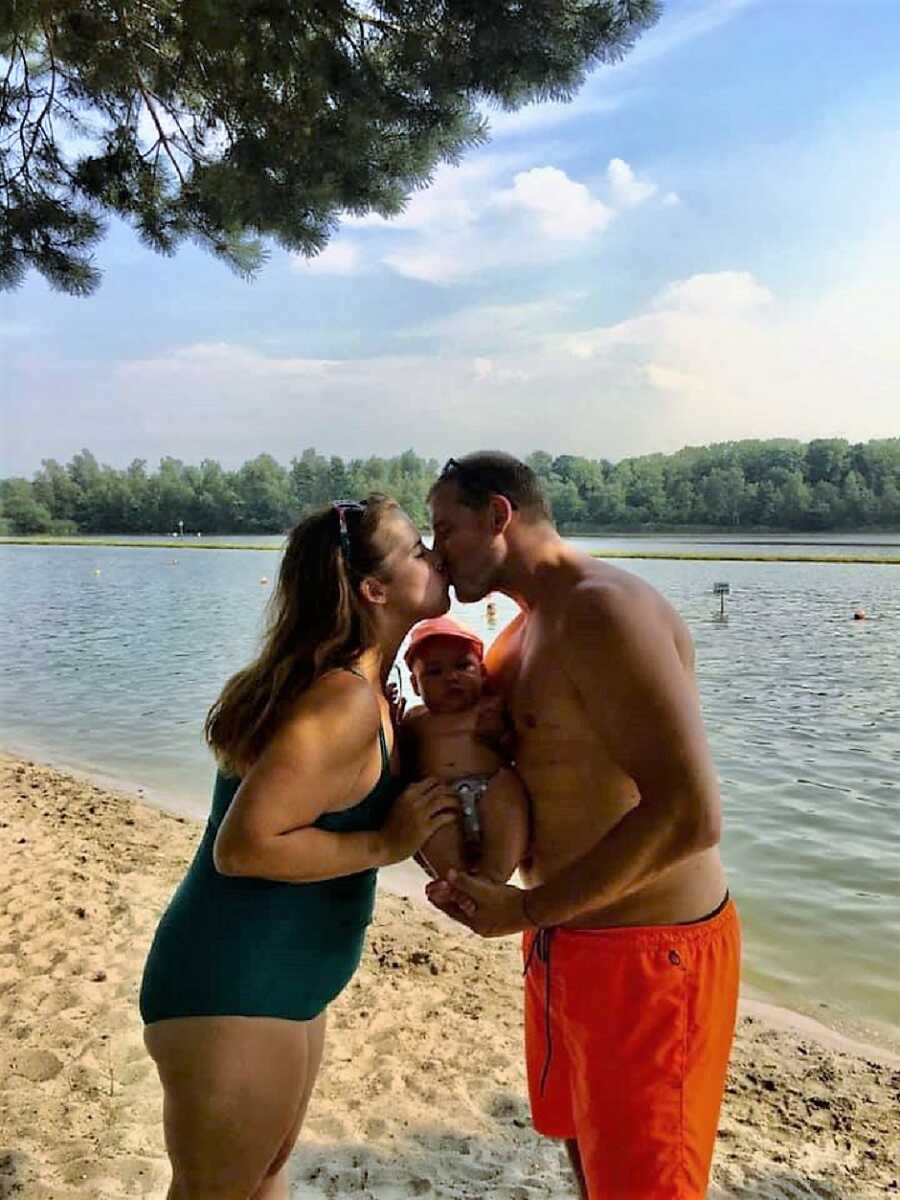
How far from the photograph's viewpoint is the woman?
1.58m

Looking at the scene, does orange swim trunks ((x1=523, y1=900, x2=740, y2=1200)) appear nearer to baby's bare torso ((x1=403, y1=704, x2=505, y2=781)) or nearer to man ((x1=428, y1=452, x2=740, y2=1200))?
man ((x1=428, y1=452, x2=740, y2=1200))

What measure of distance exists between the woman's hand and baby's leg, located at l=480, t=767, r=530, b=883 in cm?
11

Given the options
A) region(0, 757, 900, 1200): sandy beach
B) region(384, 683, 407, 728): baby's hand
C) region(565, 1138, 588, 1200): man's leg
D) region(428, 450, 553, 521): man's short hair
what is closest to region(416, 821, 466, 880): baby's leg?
region(384, 683, 407, 728): baby's hand

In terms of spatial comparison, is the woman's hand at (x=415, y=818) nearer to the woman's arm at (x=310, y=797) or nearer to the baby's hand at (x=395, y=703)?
the woman's arm at (x=310, y=797)

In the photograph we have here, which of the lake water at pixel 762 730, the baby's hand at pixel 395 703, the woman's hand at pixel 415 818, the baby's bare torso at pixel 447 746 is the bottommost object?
the lake water at pixel 762 730

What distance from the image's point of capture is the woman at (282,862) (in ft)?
5.20

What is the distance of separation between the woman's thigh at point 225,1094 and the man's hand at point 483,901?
1.11 ft

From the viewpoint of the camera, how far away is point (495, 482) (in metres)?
Result: 2.03

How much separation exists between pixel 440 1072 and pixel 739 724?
915 cm

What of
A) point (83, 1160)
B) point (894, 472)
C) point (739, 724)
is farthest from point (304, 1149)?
point (894, 472)

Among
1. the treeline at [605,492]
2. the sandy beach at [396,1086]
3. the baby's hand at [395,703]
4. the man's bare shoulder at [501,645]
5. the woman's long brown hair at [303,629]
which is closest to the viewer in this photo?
the woman's long brown hair at [303,629]

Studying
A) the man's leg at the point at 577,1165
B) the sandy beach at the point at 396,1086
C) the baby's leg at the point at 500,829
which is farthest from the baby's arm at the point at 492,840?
the sandy beach at the point at 396,1086

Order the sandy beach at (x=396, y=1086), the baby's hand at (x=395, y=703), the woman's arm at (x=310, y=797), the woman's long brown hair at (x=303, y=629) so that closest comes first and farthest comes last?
the woman's arm at (x=310, y=797) → the woman's long brown hair at (x=303, y=629) → the baby's hand at (x=395, y=703) → the sandy beach at (x=396, y=1086)

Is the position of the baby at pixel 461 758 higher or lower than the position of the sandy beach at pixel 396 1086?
higher
